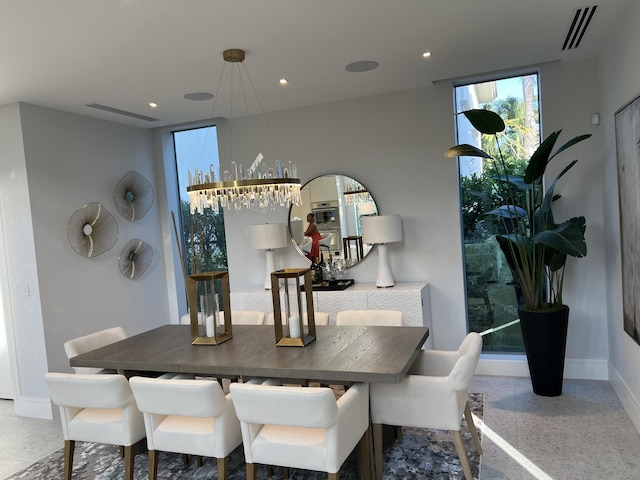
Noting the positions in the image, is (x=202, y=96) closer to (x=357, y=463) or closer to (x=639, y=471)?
(x=357, y=463)

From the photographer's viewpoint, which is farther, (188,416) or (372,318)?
(372,318)

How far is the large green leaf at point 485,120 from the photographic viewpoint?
358 centimetres

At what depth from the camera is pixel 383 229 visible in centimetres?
459

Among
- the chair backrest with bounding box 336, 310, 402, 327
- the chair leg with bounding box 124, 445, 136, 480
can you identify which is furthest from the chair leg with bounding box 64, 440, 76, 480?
the chair backrest with bounding box 336, 310, 402, 327

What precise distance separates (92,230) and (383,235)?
2.84 metres

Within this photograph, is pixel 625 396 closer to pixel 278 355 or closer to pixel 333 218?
pixel 278 355

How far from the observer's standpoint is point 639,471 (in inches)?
109

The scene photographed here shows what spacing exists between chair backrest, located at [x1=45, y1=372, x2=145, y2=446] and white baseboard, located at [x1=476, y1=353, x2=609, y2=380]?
3.11 m

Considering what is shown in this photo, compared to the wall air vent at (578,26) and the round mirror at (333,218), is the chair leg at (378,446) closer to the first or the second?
the round mirror at (333,218)

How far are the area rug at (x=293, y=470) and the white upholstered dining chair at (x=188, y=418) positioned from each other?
0.47 m

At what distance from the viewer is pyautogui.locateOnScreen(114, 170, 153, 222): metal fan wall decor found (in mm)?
5281

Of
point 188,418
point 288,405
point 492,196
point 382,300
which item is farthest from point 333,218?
point 288,405

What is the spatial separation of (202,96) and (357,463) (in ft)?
10.8

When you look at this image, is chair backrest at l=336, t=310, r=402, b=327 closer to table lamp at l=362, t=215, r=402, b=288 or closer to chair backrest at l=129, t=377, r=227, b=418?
table lamp at l=362, t=215, r=402, b=288
